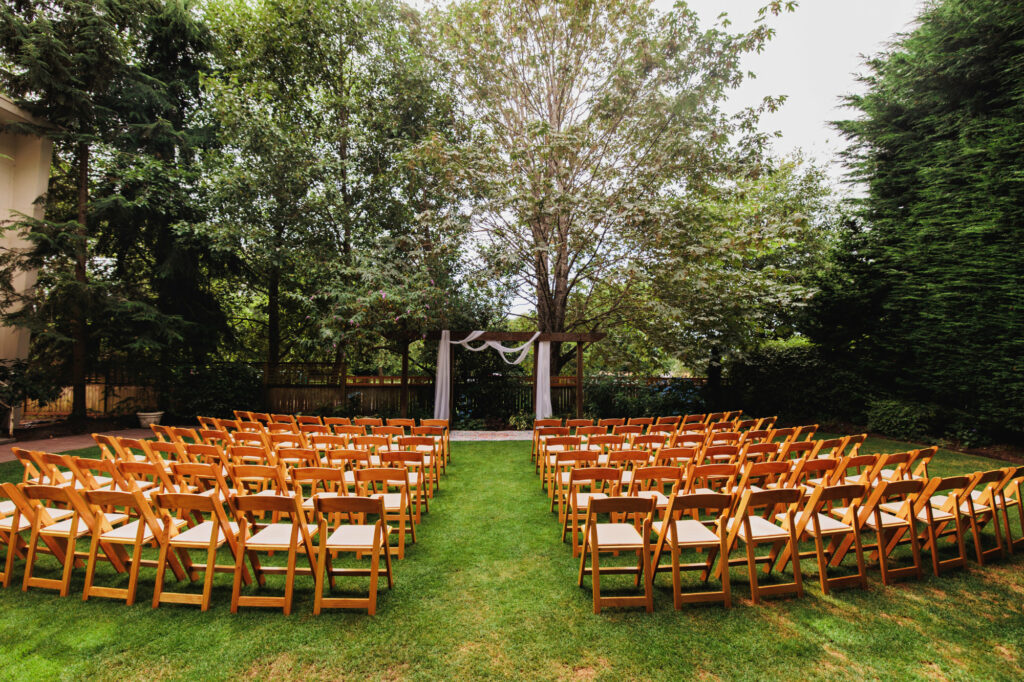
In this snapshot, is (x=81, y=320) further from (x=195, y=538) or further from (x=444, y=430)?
(x=195, y=538)

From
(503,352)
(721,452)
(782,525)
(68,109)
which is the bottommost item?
(782,525)

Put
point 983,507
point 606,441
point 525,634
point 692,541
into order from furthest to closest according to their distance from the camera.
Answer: point 606,441 → point 983,507 → point 692,541 → point 525,634

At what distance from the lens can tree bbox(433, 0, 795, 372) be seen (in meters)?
11.2

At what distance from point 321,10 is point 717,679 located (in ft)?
53.6

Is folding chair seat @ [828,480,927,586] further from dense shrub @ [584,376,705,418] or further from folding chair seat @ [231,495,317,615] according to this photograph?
dense shrub @ [584,376,705,418]

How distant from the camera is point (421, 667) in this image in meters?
2.64

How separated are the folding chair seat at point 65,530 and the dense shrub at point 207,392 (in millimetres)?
10161

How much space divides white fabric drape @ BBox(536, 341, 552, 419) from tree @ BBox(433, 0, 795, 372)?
8.15 ft

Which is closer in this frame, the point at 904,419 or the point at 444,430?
the point at 444,430

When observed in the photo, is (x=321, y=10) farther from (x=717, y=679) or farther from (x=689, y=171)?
(x=717, y=679)

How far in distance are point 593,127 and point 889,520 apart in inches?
439

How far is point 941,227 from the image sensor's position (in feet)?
31.6

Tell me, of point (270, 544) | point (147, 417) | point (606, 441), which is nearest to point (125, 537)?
point (270, 544)

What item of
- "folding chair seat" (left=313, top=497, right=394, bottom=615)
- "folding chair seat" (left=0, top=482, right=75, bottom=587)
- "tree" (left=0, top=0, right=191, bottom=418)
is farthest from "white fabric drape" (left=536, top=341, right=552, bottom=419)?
"tree" (left=0, top=0, right=191, bottom=418)
